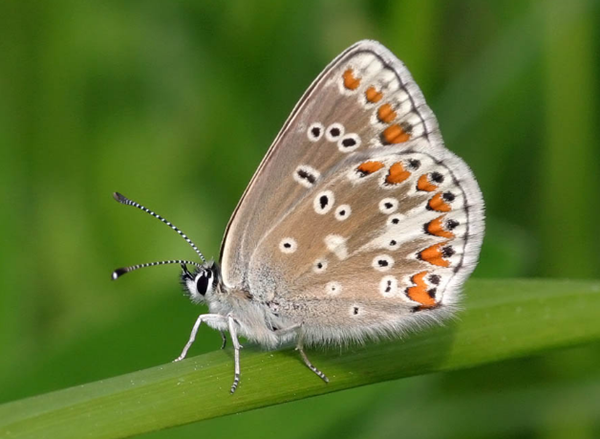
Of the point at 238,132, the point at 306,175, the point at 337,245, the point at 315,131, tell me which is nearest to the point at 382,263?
the point at 337,245

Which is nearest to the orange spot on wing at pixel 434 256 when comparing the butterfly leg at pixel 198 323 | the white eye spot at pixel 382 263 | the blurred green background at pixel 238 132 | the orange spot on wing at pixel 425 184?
the white eye spot at pixel 382 263

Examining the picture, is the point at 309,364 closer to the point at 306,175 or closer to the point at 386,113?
the point at 306,175

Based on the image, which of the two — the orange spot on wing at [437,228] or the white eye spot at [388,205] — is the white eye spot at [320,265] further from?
the orange spot on wing at [437,228]

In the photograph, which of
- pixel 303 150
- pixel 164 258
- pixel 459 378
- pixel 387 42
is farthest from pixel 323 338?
pixel 387 42

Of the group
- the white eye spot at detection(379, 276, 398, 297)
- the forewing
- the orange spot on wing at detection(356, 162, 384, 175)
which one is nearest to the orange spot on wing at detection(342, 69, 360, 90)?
the forewing

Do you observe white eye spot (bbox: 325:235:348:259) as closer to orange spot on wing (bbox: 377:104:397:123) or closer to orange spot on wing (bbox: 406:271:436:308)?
orange spot on wing (bbox: 406:271:436:308)

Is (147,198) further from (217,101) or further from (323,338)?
(323,338)

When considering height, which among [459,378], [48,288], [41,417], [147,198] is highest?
[41,417]
